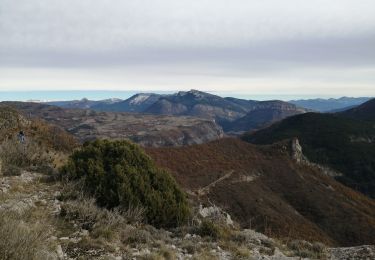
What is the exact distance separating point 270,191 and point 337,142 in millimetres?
87328

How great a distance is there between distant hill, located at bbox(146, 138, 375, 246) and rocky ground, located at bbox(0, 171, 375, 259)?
20.9m

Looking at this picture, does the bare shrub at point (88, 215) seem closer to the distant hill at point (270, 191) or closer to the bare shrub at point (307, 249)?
the bare shrub at point (307, 249)

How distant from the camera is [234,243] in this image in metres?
11.4

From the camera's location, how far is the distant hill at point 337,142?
354 feet

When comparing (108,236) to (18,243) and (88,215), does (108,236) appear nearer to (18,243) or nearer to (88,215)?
(88,215)

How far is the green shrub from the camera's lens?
511 inches

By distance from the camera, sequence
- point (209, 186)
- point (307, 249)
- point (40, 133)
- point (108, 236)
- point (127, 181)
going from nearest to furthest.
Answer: point (108, 236), point (307, 249), point (127, 181), point (40, 133), point (209, 186)

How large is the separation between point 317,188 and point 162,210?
43.5 meters

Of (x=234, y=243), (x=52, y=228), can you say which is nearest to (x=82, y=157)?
(x=52, y=228)

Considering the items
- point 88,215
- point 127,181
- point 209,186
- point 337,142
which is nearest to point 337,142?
point 337,142

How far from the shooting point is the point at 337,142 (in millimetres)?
128500

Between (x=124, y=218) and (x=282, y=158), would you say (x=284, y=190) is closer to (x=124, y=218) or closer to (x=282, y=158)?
(x=282, y=158)

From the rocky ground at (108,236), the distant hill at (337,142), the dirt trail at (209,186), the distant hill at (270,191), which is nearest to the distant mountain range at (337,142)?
the distant hill at (337,142)

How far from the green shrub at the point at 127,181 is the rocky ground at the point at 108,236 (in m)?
0.84
